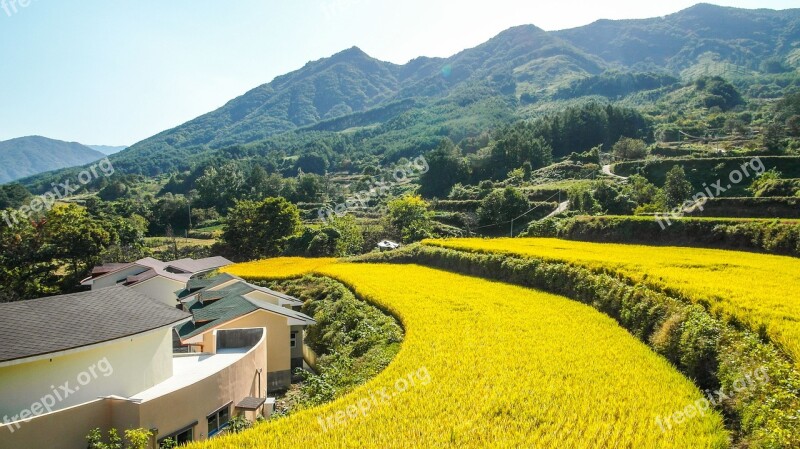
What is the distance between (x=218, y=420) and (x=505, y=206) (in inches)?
1783

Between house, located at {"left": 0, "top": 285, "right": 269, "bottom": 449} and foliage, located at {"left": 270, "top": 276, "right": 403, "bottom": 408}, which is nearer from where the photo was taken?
house, located at {"left": 0, "top": 285, "right": 269, "bottom": 449}

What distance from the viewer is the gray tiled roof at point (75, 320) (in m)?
9.78

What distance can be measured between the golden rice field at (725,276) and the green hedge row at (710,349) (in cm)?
31

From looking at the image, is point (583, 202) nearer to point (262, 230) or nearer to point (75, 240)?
point (262, 230)

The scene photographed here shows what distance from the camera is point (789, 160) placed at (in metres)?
46.4

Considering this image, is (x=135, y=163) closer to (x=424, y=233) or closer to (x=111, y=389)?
(x=424, y=233)

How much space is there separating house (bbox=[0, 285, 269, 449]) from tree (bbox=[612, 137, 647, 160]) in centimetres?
7066

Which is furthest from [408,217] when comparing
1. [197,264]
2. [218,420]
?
[218,420]

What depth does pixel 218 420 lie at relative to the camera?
38.8 feet

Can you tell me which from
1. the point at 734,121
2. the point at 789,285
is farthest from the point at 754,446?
the point at 734,121

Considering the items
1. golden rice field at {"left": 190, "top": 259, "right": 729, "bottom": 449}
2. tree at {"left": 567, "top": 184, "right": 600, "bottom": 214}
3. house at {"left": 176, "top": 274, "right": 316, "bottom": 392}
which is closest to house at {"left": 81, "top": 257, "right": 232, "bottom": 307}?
house at {"left": 176, "top": 274, "right": 316, "bottom": 392}

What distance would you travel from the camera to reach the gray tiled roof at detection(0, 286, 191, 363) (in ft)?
32.1

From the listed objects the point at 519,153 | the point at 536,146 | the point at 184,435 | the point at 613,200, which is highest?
the point at 536,146

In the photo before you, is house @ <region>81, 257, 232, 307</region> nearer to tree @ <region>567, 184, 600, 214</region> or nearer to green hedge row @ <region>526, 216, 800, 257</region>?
green hedge row @ <region>526, 216, 800, 257</region>
